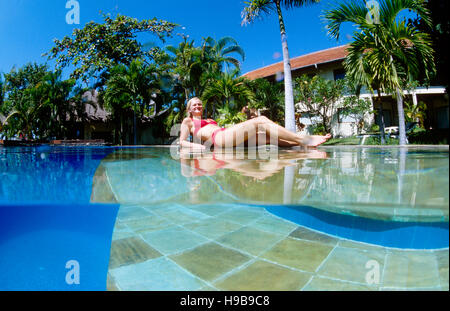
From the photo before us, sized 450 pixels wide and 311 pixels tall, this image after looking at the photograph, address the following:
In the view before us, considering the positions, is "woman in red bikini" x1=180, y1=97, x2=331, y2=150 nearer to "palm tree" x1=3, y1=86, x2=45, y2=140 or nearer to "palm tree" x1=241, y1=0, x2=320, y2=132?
"palm tree" x1=241, y1=0, x2=320, y2=132

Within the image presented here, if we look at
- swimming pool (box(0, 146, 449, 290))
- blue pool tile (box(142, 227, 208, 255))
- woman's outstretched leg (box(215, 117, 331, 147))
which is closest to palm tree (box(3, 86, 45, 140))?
woman's outstretched leg (box(215, 117, 331, 147))

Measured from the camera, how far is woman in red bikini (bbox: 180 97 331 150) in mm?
3273

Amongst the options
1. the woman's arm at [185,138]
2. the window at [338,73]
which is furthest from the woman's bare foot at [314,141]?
the window at [338,73]

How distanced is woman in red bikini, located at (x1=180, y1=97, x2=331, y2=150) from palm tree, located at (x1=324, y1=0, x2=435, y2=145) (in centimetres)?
481

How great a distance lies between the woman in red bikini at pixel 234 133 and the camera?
3273mm

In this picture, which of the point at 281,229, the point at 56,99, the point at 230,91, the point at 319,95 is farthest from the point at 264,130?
the point at 56,99

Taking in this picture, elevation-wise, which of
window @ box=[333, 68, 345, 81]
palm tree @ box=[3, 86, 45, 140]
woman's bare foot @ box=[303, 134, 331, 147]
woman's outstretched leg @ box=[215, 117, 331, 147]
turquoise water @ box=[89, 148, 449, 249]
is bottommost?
turquoise water @ box=[89, 148, 449, 249]

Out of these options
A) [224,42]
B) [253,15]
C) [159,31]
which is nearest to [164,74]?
[224,42]

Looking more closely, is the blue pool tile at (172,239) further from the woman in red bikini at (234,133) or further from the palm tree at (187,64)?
the palm tree at (187,64)

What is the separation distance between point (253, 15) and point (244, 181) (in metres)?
10.1

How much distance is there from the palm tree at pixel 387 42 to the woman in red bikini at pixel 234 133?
481 cm

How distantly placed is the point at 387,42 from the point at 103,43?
19717mm

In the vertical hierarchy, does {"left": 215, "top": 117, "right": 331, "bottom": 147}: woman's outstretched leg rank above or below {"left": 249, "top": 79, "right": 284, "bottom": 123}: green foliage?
below

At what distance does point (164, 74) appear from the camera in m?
15.7
